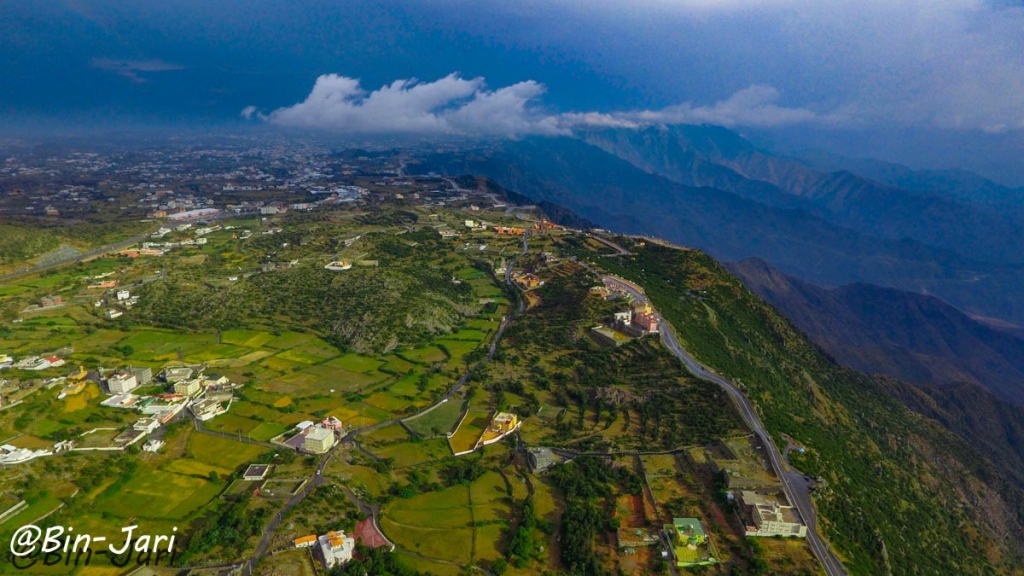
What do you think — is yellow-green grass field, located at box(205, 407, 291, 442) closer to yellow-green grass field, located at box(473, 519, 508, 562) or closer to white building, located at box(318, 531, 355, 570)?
white building, located at box(318, 531, 355, 570)

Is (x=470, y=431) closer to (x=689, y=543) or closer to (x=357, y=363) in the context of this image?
(x=357, y=363)

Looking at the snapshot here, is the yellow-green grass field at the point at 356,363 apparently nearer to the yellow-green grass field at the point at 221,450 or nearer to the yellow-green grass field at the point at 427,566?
the yellow-green grass field at the point at 221,450

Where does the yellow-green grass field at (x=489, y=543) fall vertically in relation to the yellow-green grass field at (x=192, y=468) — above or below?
below

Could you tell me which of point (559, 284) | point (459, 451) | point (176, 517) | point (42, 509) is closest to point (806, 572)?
point (459, 451)

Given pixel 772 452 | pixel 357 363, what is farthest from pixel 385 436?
pixel 772 452

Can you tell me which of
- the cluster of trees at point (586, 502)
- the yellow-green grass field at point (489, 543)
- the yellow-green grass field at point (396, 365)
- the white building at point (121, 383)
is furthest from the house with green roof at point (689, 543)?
the white building at point (121, 383)

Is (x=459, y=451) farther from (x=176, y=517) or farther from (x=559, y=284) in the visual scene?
(x=559, y=284)
